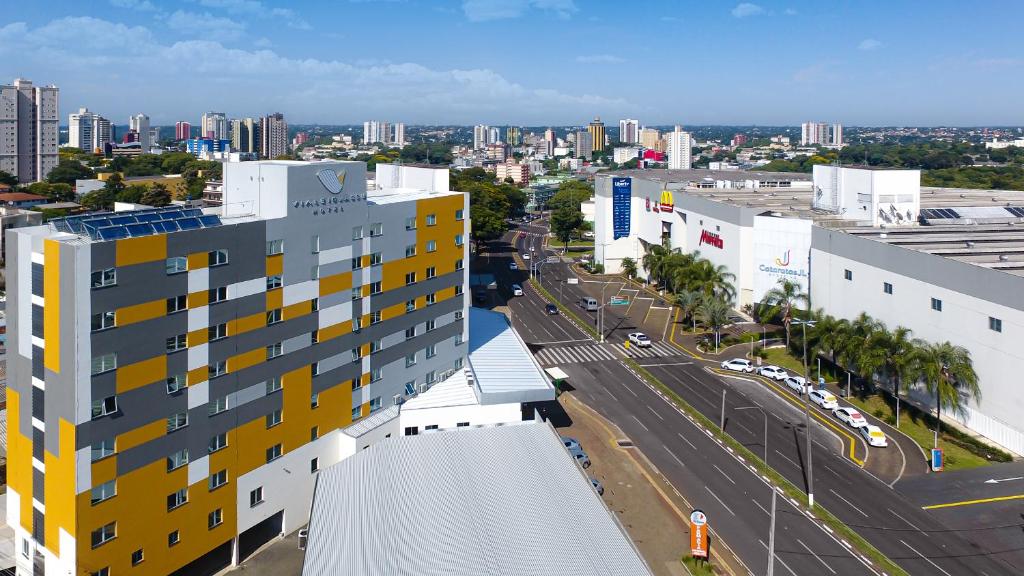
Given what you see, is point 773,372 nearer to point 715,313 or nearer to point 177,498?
point 715,313

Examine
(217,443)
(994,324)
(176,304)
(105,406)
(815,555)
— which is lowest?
(815,555)

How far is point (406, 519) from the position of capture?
1198 inches

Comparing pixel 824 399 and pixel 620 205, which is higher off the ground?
pixel 620 205

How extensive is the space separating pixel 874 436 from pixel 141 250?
140 feet

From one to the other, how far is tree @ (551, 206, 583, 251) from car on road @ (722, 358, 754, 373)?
2733 inches

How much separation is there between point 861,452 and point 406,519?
30646 mm

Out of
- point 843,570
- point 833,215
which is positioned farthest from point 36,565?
point 833,215

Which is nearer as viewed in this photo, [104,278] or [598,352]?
[104,278]

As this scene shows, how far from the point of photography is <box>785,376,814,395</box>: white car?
58.0 m

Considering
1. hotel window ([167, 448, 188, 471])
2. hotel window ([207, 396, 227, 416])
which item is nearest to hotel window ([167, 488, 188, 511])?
hotel window ([167, 448, 188, 471])

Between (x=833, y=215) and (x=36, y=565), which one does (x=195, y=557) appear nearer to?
(x=36, y=565)

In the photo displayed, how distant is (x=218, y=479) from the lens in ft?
110

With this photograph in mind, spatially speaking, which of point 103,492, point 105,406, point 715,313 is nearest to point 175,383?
point 105,406

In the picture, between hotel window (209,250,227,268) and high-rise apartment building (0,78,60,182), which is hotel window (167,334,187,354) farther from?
high-rise apartment building (0,78,60,182)
